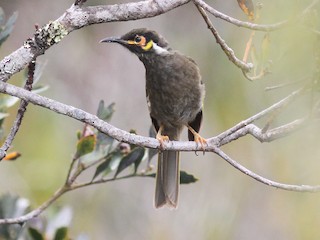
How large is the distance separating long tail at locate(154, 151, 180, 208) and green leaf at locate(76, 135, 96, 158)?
100cm

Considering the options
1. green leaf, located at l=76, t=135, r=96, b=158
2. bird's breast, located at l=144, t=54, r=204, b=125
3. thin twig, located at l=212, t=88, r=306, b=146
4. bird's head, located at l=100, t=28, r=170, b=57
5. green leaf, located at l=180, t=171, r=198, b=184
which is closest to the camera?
thin twig, located at l=212, t=88, r=306, b=146

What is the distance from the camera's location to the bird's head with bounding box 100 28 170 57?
176 inches

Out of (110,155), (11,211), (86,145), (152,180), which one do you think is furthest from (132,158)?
(152,180)

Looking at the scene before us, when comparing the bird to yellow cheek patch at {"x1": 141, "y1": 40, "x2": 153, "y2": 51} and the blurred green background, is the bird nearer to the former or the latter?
yellow cheek patch at {"x1": 141, "y1": 40, "x2": 153, "y2": 51}

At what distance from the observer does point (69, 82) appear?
9117mm

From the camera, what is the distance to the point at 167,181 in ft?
15.7

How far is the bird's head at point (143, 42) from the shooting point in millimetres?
4477

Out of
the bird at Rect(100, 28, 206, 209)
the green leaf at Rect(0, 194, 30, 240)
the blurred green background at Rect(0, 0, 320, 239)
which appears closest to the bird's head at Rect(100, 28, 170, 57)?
the bird at Rect(100, 28, 206, 209)

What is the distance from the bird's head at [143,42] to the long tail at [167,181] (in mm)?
610

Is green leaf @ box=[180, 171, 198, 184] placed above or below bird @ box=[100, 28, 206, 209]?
below

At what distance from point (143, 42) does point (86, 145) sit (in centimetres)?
102

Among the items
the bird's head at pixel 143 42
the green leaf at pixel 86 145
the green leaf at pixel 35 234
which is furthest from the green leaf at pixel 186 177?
the bird's head at pixel 143 42

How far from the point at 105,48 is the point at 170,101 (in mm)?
4541

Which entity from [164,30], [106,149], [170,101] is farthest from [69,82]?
[106,149]
